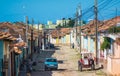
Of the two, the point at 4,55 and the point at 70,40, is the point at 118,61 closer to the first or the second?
the point at 4,55

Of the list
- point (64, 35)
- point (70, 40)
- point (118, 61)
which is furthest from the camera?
point (64, 35)

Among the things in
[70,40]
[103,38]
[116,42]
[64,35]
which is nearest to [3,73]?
[116,42]

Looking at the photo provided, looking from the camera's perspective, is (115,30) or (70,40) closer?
(115,30)

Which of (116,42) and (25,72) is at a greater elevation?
(116,42)

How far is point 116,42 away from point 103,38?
28.5ft

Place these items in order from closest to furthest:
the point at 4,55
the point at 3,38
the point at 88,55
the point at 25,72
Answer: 1. the point at 3,38
2. the point at 4,55
3. the point at 25,72
4. the point at 88,55

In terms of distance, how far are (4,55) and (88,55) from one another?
874 inches

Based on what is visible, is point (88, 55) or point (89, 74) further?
point (88, 55)

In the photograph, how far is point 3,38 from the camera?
24.5m

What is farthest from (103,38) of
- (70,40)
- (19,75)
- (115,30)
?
(70,40)

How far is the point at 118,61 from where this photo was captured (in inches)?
1460

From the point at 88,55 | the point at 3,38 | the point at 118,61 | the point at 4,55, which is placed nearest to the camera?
the point at 3,38

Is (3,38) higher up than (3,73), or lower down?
higher up

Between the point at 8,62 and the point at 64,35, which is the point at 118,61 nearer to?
the point at 8,62
